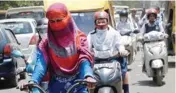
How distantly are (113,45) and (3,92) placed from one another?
4.78 m

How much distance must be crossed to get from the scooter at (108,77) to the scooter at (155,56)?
4125 millimetres

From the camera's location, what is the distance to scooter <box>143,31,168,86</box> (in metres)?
11.1

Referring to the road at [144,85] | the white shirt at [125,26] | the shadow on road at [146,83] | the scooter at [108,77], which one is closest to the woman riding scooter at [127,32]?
the white shirt at [125,26]

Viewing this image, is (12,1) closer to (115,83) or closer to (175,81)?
(175,81)

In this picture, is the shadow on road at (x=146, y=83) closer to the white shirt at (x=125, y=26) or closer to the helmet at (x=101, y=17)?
the white shirt at (x=125, y=26)

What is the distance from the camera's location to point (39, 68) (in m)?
5.19

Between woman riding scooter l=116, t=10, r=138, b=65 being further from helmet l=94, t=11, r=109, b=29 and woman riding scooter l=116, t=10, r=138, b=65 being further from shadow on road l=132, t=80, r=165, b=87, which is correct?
helmet l=94, t=11, r=109, b=29

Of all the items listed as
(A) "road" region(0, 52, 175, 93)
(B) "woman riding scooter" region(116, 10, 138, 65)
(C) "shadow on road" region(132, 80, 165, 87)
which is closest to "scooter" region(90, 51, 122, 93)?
(A) "road" region(0, 52, 175, 93)

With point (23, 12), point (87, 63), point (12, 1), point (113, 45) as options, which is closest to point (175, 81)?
point (113, 45)

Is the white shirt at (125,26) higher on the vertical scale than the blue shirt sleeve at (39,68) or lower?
lower

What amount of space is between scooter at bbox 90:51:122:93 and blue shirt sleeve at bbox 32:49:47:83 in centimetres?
178

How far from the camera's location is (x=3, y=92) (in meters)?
11.6

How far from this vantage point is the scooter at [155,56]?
11094mm

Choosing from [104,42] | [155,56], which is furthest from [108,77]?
[155,56]
